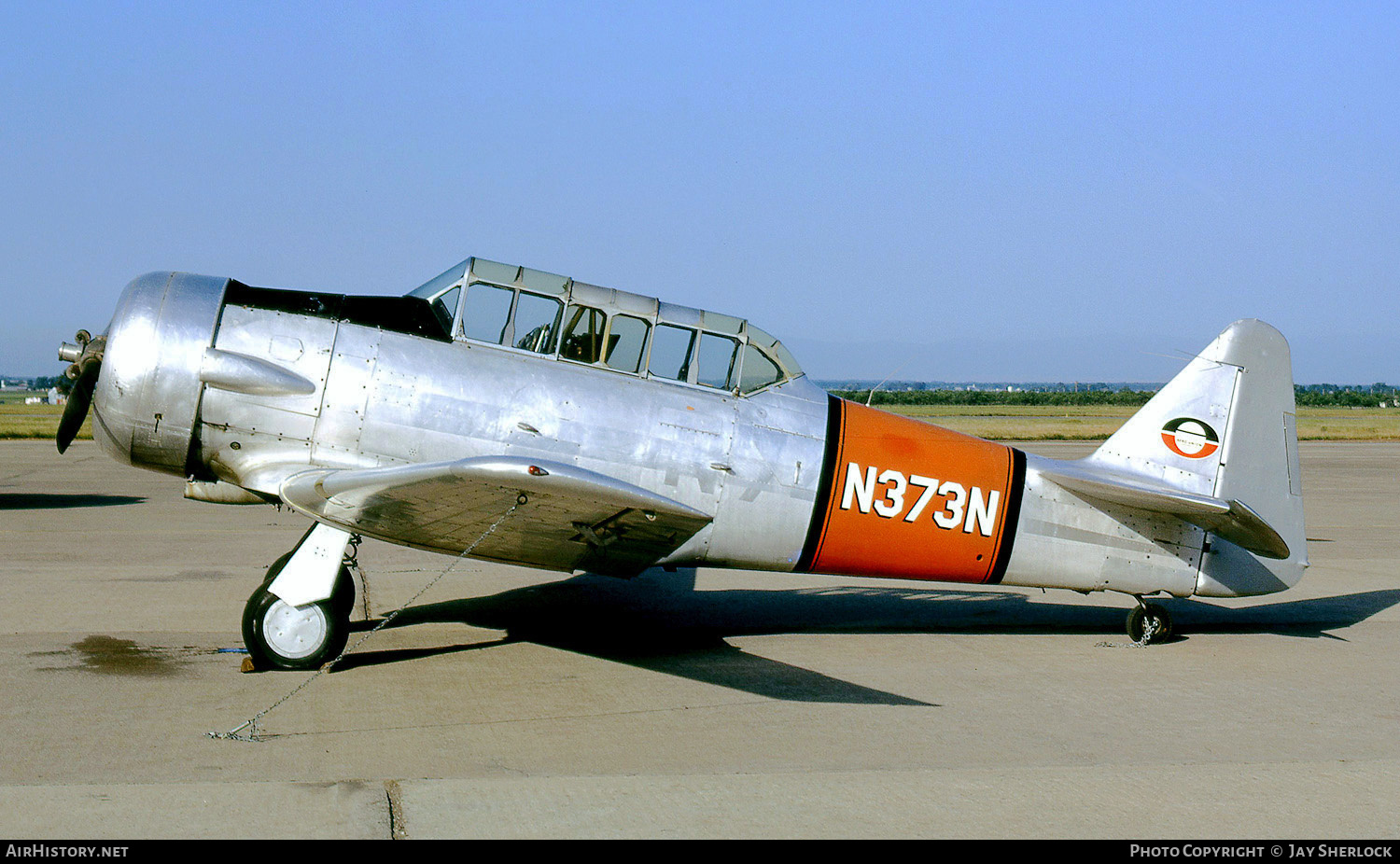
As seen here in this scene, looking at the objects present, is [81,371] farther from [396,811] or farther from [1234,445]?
[1234,445]

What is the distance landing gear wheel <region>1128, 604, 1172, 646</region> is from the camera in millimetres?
8273

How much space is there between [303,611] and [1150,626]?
20.5 ft

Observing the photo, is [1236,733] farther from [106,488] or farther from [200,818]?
[106,488]

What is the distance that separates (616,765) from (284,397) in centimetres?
329

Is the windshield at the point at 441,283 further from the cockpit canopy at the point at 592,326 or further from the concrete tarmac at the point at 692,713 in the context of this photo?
the concrete tarmac at the point at 692,713

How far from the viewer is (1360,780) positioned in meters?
5.07

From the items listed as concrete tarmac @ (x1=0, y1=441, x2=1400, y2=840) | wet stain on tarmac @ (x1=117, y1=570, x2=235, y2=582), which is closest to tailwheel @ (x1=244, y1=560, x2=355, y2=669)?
concrete tarmac @ (x1=0, y1=441, x2=1400, y2=840)

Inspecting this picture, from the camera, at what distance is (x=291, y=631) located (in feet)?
22.0

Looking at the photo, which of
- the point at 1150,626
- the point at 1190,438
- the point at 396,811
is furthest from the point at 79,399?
the point at 1190,438

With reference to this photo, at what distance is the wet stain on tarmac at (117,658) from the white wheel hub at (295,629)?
2.09 feet

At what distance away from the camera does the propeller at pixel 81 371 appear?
7.00m

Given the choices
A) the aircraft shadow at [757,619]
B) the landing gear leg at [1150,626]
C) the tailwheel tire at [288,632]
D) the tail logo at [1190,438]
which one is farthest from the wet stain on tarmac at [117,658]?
the tail logo at [1190,438]

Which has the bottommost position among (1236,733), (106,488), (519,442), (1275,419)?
(106,488)

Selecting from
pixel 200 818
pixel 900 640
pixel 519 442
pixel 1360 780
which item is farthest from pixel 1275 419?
pixel 200 818
